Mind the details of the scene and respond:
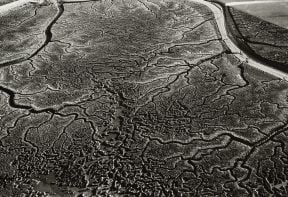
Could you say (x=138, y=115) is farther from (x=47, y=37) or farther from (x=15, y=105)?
(x=47, y=37)

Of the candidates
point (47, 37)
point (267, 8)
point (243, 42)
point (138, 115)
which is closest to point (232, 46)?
point (243, 42)

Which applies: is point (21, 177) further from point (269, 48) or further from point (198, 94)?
point (269, 48)

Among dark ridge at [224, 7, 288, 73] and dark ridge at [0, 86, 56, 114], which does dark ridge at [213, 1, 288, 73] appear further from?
dark ridge at [0, 86, 56, 114]

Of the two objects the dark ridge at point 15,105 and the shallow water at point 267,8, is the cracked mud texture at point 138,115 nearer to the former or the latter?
the dark ridge at point 15,105

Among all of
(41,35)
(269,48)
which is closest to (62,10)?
(41,35)

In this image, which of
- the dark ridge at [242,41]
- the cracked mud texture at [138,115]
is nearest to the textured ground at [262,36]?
the dark ridge at [242,41]

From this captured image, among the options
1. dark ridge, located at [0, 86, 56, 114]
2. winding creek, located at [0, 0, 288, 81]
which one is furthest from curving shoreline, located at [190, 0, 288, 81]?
dark ridge, located at [0, 86, 56, 114]
